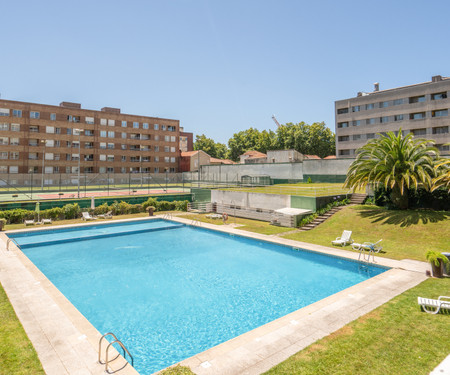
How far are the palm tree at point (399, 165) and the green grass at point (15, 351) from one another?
21.5 metres

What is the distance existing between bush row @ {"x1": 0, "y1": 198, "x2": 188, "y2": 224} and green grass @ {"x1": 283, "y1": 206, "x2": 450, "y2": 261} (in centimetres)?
1895

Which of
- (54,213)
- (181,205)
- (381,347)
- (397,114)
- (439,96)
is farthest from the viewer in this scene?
(397,114)

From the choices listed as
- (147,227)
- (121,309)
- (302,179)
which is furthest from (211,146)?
(121,309)

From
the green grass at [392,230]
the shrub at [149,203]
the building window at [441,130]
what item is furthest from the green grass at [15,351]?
the building window at [441,130]

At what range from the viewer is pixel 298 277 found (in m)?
14.5

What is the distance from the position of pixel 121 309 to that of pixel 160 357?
12.0ft

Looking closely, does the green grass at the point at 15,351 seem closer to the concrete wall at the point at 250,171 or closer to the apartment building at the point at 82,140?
the concrete wall at the point at 250,171

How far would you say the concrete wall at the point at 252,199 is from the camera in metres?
27.2

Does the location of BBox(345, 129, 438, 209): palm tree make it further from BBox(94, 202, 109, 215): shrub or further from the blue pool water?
BBox(94, 202, 109, 215): shrub

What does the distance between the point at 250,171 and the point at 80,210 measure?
79.8ft

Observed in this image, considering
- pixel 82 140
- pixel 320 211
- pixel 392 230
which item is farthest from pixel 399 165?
pixel 82 140

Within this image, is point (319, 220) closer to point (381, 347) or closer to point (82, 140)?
point (381, 347)

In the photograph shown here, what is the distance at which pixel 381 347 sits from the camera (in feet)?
23.3

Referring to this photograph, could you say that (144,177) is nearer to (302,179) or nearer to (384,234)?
(302,179)
